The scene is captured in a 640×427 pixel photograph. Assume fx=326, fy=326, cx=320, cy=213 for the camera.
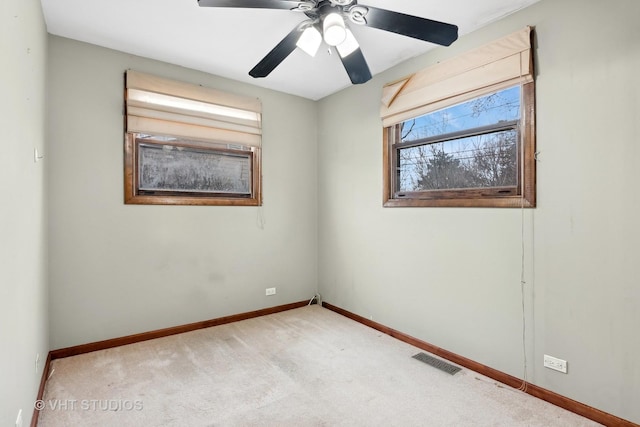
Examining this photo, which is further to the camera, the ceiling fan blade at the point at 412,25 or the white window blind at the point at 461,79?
the white window blind at the point at 461,79

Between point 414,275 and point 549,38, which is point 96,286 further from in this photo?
point 549,38

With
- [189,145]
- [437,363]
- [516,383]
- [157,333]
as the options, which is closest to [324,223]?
[189,145]

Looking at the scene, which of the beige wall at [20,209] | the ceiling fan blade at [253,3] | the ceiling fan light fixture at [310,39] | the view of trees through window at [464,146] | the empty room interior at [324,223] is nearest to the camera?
the beige wall at [20,209]

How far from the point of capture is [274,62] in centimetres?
226

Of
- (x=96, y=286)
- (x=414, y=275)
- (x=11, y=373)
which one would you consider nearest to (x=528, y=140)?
(x=414, y=275)

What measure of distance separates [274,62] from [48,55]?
1.94 metres

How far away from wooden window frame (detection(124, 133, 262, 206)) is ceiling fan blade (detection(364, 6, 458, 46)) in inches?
84.4

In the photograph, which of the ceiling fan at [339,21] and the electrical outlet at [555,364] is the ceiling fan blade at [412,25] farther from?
the electrical outlet at [555,364]

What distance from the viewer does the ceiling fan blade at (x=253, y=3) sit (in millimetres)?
1680

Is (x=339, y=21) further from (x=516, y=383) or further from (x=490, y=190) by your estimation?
(x=516, y=383)

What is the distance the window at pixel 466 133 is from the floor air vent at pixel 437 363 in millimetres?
1298

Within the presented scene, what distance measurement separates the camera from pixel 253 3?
5.77 feet

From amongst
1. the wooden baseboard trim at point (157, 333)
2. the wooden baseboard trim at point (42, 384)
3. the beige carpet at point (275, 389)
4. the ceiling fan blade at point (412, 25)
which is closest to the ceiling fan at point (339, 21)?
the ceiling fan blade at point (412, 25)

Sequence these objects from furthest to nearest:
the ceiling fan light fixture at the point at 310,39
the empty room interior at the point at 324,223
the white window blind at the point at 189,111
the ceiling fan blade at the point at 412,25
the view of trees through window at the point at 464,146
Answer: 1. the white window blind at the point at 189,111
2. the view of trees through window at the point at 464,146
3. the ceiling fan light fixture at the point at 310,39
4. the empty room interior at the point at 324,223
5. the ceiling fan blade at the point at 412,25
